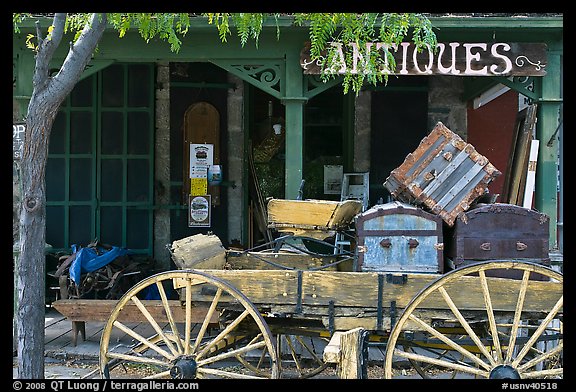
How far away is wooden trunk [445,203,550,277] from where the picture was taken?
496 centimetres

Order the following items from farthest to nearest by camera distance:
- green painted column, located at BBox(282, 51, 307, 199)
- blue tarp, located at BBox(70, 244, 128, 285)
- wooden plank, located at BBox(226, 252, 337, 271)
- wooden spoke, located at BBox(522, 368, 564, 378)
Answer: blue tarp, located at BBox(70, 244, 128, 285)
green painted column, located at BBox(282, 51, 307, 199)
wooden plank, located at BBox(226, 252, 337, 271)
wooden spoke, located at BBox(522, 368, 564, 378)

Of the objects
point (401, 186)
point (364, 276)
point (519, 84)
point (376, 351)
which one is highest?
point (519, 84)

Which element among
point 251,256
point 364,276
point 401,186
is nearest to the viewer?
point 364,276

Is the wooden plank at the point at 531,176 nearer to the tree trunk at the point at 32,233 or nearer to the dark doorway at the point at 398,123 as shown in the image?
the dark doorway at the point at 398,123

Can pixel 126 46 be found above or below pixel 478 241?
above

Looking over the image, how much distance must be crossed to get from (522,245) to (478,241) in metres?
0.33

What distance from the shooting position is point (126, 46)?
23.7 ft

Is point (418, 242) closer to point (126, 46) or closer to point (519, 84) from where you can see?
point (519, 84)

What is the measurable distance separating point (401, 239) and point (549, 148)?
2834 mm

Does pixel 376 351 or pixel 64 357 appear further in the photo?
pixel 376 351

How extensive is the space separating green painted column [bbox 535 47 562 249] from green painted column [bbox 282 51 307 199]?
2.59 meters

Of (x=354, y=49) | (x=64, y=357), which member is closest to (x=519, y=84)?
(x=354, y=49)

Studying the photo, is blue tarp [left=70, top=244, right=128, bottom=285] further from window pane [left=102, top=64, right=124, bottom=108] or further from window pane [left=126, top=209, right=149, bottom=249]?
window pane [left=102, top=64, right=124, bottom=108]

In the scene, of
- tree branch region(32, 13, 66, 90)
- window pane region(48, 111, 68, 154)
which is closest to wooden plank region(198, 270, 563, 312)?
tree branch region(32, 13, 66, 90)
